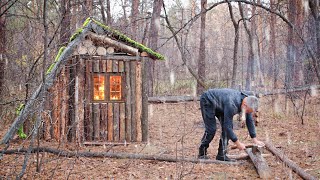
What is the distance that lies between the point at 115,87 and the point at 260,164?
490 cm

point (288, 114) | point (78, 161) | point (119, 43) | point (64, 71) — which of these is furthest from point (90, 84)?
point (288, 114)

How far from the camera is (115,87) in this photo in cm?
987

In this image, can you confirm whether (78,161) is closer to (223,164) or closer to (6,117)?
(223,164)

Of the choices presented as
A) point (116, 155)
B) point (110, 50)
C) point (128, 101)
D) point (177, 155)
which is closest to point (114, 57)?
point (110, 50)

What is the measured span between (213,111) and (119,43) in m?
3.76

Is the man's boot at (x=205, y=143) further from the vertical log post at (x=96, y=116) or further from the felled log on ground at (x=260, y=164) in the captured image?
the vertical log post at (x=96, y=116)

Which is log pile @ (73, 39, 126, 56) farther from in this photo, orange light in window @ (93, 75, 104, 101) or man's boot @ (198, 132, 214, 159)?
man's boot @ (198, 132, 214, 159)

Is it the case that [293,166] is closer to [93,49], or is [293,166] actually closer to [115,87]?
[115,87]

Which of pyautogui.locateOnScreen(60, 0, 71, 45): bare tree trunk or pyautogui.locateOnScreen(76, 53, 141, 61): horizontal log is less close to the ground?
pyautogui.locateOnScreen(60, 0, 71, 45): bare tree trunk

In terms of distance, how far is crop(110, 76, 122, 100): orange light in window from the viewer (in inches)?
386

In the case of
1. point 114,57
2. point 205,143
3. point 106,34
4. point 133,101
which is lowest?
point 205,143

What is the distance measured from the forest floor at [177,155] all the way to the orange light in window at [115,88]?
147cm

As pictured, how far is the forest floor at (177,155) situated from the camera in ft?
21.4

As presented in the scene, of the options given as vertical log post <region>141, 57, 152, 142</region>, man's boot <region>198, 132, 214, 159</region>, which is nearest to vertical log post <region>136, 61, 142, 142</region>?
vertical log post <region>141, 57, 152, 142</region>
